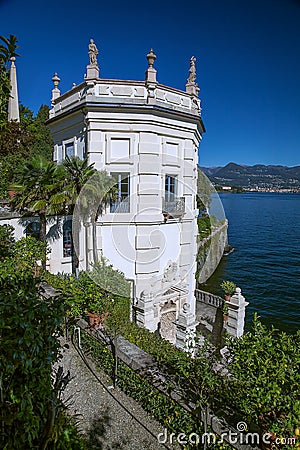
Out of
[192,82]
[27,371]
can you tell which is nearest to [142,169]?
[192,82]

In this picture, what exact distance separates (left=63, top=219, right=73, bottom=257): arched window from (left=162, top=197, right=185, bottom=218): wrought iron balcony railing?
4.84 meters

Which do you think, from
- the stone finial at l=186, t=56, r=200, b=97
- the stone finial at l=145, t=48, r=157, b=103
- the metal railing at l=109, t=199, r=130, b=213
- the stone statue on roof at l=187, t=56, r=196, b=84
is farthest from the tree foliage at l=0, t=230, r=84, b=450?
the stone statue on roof at l=187, t=56, r=196, b=84

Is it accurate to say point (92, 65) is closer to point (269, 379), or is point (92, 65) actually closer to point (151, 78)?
point (151, 78)

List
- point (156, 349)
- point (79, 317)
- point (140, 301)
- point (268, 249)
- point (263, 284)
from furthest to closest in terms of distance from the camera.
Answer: point (268, 249) < point (263, 284) < point (140, 301) < point (79, 317) < point (156, 349)

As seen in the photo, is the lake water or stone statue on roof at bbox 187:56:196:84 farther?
the lake water

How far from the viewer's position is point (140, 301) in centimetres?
1193

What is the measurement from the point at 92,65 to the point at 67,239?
7.87 m

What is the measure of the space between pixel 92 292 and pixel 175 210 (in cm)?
659

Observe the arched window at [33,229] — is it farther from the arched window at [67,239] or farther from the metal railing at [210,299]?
the metal railing at [210,299]

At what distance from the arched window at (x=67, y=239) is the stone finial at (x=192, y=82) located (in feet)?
28.2

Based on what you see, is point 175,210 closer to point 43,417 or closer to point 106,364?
point 106,364

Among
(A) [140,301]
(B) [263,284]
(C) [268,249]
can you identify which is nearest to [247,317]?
(B) [263,284]

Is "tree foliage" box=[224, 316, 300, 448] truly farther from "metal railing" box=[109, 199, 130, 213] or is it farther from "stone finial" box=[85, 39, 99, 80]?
"stone finial" box=[85, 39, 99, 80]

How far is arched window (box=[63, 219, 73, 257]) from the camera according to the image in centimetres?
1470
